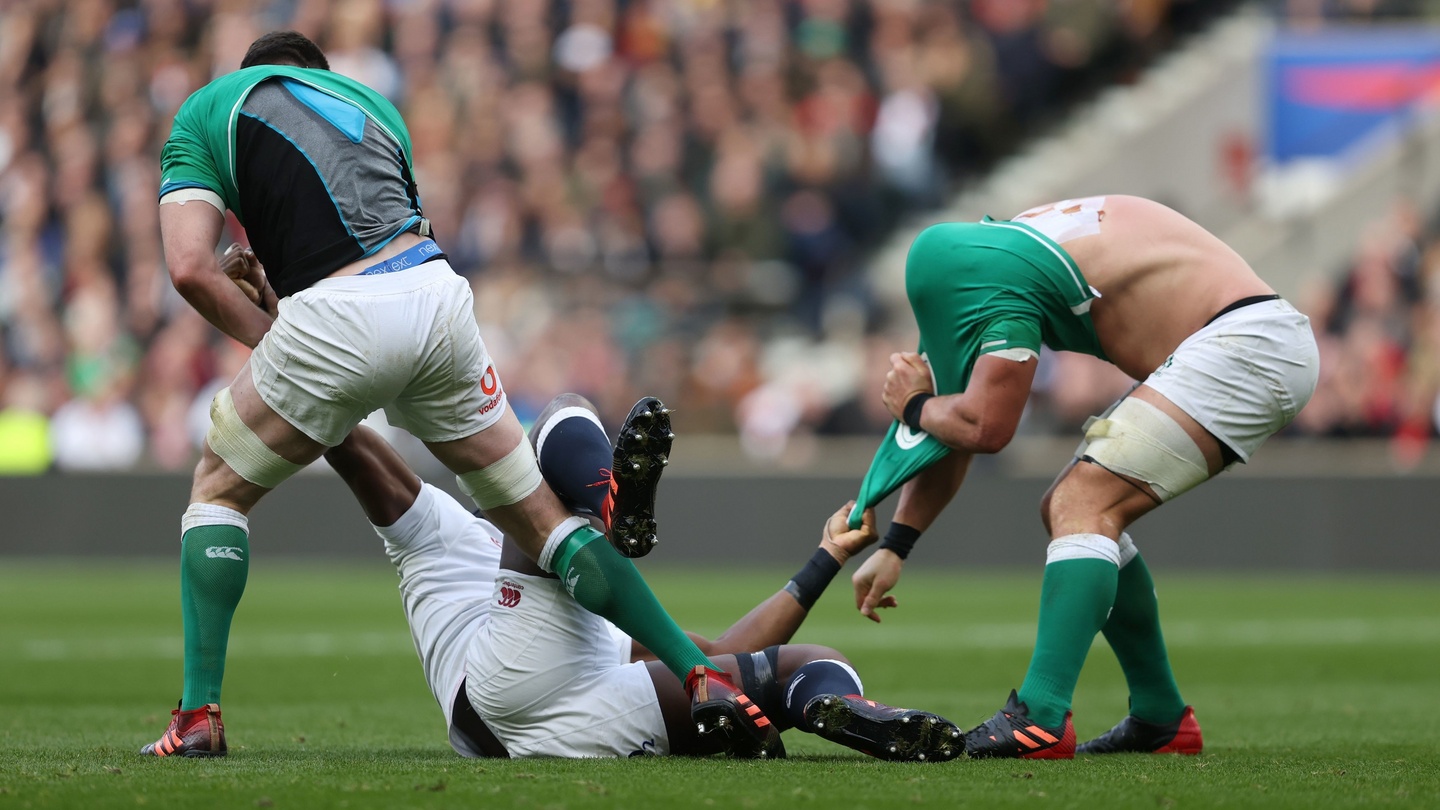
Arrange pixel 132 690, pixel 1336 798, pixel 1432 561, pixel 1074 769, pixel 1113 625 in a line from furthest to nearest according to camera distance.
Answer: pixel 1432 561 → pixel 132 690 → pixel 1113 625 → pixel 1074 769 → pixel 1336 798

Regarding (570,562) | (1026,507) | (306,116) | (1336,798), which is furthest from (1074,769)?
(1026,507)

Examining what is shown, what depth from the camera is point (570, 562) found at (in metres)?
4.68

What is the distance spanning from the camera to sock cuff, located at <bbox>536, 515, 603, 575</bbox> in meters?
4.70

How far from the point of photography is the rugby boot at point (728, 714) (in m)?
4.50

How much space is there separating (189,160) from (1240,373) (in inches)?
118

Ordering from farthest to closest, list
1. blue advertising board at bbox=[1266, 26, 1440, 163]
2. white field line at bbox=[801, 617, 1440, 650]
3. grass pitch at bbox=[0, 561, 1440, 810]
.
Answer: blue advertising board at bbox=[1266, 26, 1440, 163]
white field line at bbox=[801, 617, 1440, 650]
grass pitch at bbox=[0, 561, 1440, 810]

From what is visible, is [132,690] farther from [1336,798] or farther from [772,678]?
[1336,798]

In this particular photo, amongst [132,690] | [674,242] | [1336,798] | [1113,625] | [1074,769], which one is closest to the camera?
[1336,798]

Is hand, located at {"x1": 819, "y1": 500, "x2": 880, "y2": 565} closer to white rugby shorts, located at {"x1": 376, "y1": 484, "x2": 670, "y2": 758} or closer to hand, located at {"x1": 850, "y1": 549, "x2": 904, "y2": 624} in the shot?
hand, located at {"x1": 850, "y1": 549, "x2": 904, "y2": 624}

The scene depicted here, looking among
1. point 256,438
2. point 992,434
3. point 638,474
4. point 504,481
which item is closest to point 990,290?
point 992,434

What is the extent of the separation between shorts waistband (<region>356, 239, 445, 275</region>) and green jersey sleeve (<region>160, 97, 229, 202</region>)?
476mm

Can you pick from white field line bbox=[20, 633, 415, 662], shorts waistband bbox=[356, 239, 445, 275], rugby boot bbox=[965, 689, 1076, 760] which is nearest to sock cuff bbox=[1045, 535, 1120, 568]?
rugby boot bbox=[965, 689, 1076, 760]

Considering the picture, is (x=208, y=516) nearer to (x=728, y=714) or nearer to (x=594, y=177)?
(x=728, y=714)

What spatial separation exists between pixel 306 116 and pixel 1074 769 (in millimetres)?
2738
